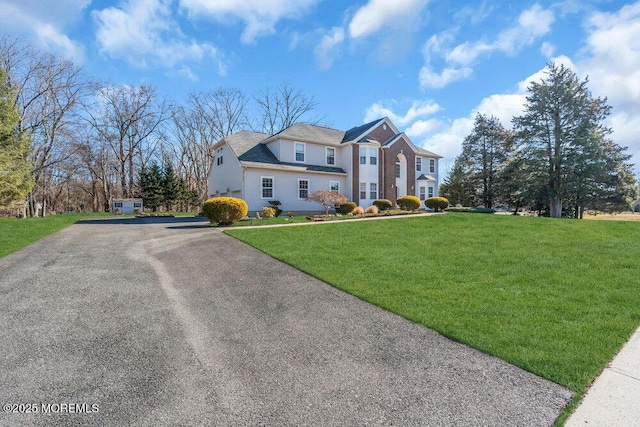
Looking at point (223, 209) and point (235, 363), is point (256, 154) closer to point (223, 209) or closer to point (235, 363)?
point (223, 209)

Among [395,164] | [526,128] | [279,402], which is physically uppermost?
[526,128]

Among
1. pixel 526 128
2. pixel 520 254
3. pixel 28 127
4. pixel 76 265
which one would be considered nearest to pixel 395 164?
pixel 526 128

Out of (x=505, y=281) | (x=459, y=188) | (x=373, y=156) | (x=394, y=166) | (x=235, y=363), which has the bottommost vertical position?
(x=235, y=363)

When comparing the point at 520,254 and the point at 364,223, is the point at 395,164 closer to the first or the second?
the point at 364,223

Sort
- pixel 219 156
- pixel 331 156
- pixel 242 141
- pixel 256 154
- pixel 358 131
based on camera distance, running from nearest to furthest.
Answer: pixel 256 154, pixel 242 141, pixel 331 156, pixel 219 156, pixel 358 131

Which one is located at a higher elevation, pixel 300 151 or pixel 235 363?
pixel 300 151

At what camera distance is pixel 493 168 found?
107 ft

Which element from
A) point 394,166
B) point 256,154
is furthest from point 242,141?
point 394,166

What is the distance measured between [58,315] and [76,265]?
3.29 m

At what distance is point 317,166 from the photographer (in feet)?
79.9

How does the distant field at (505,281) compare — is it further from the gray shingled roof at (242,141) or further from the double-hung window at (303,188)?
the gray shingled roof at (242,141)

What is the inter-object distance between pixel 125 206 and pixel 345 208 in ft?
70.7

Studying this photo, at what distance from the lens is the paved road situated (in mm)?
2426

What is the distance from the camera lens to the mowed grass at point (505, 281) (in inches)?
135
